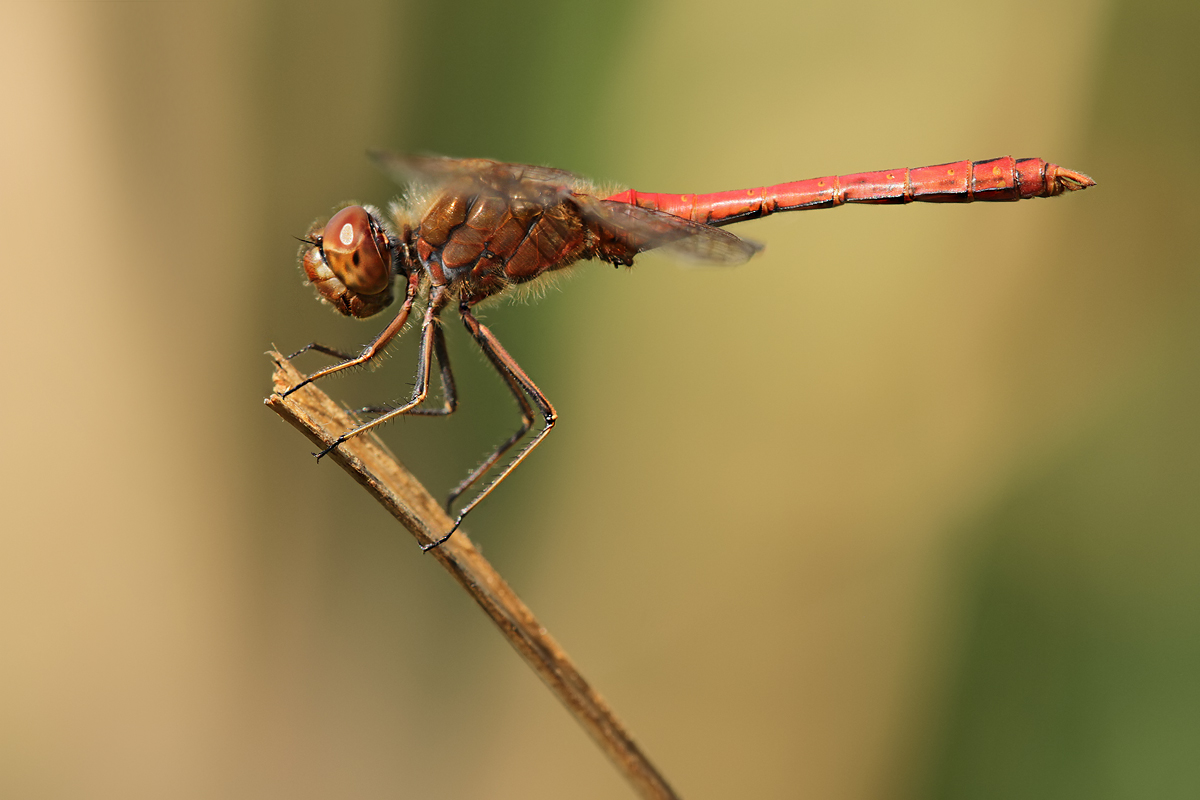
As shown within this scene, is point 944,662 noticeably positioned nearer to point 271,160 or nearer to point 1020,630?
point 1020,630

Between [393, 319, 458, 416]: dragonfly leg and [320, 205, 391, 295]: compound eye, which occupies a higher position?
[320, 205, 391, 295]: compound eye

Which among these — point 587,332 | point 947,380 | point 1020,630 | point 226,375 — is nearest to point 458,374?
point 587,332

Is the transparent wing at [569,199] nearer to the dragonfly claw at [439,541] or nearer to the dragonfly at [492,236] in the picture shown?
the dragonfly at [492,236]

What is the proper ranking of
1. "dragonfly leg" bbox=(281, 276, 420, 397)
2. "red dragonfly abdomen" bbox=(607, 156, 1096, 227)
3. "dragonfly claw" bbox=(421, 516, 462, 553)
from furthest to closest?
"red dragonfly abdomen" bbox=(607, 156, 1096, 227) < "dragonfly leg" bbox=(281, 276, 420, 397) < "dragonfly claw" bbox=(421, 516, 462, 553)

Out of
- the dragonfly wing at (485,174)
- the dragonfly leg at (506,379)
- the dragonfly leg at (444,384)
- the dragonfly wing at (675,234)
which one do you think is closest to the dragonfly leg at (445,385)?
the dragonfly leg at (444,384)

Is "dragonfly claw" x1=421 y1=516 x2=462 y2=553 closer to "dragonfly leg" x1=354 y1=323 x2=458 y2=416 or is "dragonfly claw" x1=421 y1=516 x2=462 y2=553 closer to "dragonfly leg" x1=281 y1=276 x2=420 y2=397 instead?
"dragonfly leg" x1=281 y1=276 x2=420 y2=397

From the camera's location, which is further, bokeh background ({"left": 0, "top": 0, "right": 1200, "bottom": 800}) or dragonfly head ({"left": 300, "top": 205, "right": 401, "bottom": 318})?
bokeh background ({"left": 0, "top": 0, "right": 1200, "bottom": 800})

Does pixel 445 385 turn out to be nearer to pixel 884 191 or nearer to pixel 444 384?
pixel 444 384

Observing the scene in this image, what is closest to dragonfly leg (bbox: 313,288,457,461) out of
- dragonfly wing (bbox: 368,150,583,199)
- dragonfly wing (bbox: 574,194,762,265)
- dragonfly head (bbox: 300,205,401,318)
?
dragonfly head (bbox: 300,205,401,318)

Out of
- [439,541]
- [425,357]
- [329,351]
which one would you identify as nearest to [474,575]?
[439,541]
